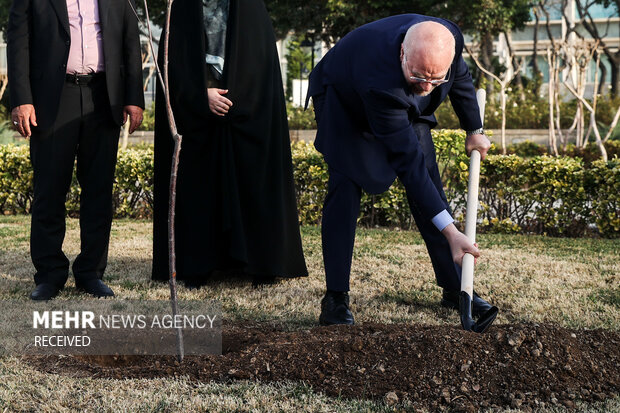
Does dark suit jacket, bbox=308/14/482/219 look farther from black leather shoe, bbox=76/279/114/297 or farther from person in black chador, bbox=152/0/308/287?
black leather shoe, bbox=76/279/114/297

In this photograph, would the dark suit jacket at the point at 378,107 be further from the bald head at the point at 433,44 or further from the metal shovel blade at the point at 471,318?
the metal shovel blade at the point at 471,318

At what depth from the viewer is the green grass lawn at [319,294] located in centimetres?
262

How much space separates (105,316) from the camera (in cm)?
376

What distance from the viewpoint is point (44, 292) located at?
419cm

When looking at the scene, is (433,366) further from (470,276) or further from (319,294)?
(319,294)

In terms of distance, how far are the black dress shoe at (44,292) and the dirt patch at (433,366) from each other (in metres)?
1.13

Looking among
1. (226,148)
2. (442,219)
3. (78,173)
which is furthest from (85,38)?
Answer: (442,219)

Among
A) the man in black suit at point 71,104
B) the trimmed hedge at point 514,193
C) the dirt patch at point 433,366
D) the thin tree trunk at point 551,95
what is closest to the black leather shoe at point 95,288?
the man in black suit at point 71,104

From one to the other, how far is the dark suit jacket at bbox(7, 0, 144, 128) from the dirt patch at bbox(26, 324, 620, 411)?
1657mm

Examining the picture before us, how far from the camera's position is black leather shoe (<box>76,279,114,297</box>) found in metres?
4.27

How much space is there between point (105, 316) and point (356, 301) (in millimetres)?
1342

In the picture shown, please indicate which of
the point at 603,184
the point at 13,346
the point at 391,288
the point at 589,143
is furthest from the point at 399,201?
the point at 589,143

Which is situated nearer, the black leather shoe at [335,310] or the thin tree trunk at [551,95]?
the black leather shoe at [335,310]

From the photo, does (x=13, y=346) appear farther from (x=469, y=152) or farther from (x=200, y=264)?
(x=469, y=152)
